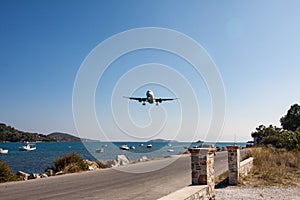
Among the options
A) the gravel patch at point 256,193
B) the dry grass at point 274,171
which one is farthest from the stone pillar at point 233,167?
the dry grass at point 274,171

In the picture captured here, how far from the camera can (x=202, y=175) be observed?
8.97 meters

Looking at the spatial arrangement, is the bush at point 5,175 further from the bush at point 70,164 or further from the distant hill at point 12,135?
the distant hill at point 12,135

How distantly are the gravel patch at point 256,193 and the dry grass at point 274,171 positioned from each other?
1176mm

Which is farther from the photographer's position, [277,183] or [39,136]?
[39,136]

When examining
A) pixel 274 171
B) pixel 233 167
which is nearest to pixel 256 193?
pixel 233 167

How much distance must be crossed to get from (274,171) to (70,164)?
12258 millimetres

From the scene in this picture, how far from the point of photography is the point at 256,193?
12.2 metres

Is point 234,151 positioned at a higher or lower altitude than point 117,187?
higher

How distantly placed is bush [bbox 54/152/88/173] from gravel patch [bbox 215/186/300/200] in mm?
11090

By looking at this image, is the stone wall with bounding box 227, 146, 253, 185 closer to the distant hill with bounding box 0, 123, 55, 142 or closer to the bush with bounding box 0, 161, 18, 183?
the bush with bounding box 0, 161, 18, 183

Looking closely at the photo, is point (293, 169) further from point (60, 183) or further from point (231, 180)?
point (60, 183)

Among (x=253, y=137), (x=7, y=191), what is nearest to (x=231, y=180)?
(x=7, y=191)

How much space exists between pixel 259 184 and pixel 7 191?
10.3 m

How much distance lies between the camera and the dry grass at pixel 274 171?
14828 millimetres
